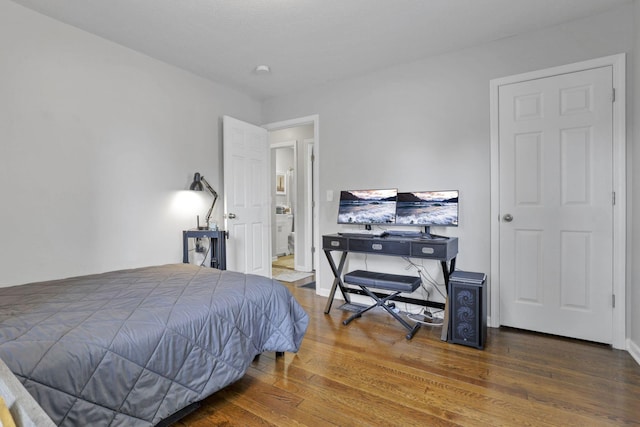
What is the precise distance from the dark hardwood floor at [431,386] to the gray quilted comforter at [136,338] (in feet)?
0.77

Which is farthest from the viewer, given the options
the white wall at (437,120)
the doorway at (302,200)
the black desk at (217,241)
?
the doorway at (302,200)

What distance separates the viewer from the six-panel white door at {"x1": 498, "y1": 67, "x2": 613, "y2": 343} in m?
2.44

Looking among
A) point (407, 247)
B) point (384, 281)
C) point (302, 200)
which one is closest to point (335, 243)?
point (384, 281)

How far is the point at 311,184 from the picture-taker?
522 centimetres

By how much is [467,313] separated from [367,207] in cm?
134

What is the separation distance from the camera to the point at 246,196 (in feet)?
12.7

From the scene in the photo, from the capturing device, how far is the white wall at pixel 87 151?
7.52ft

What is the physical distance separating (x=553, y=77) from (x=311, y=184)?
3370mm

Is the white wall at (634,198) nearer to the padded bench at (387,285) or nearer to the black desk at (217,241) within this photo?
the padded bench at (387,285)

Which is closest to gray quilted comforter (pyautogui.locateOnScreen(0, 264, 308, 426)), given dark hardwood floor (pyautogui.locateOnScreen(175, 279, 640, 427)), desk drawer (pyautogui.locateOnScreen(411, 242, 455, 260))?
dark hardwood floor (pyautogui.locateOnScreen(175, 279, 640, 427))

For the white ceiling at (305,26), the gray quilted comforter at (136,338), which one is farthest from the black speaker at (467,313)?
the white ceiling at (305,26)

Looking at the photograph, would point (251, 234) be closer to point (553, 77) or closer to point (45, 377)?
point (45, 377)

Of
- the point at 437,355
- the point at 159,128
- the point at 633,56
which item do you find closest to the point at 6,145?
the point at 159,128

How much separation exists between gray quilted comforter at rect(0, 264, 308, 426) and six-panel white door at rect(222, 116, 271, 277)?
1625mm
